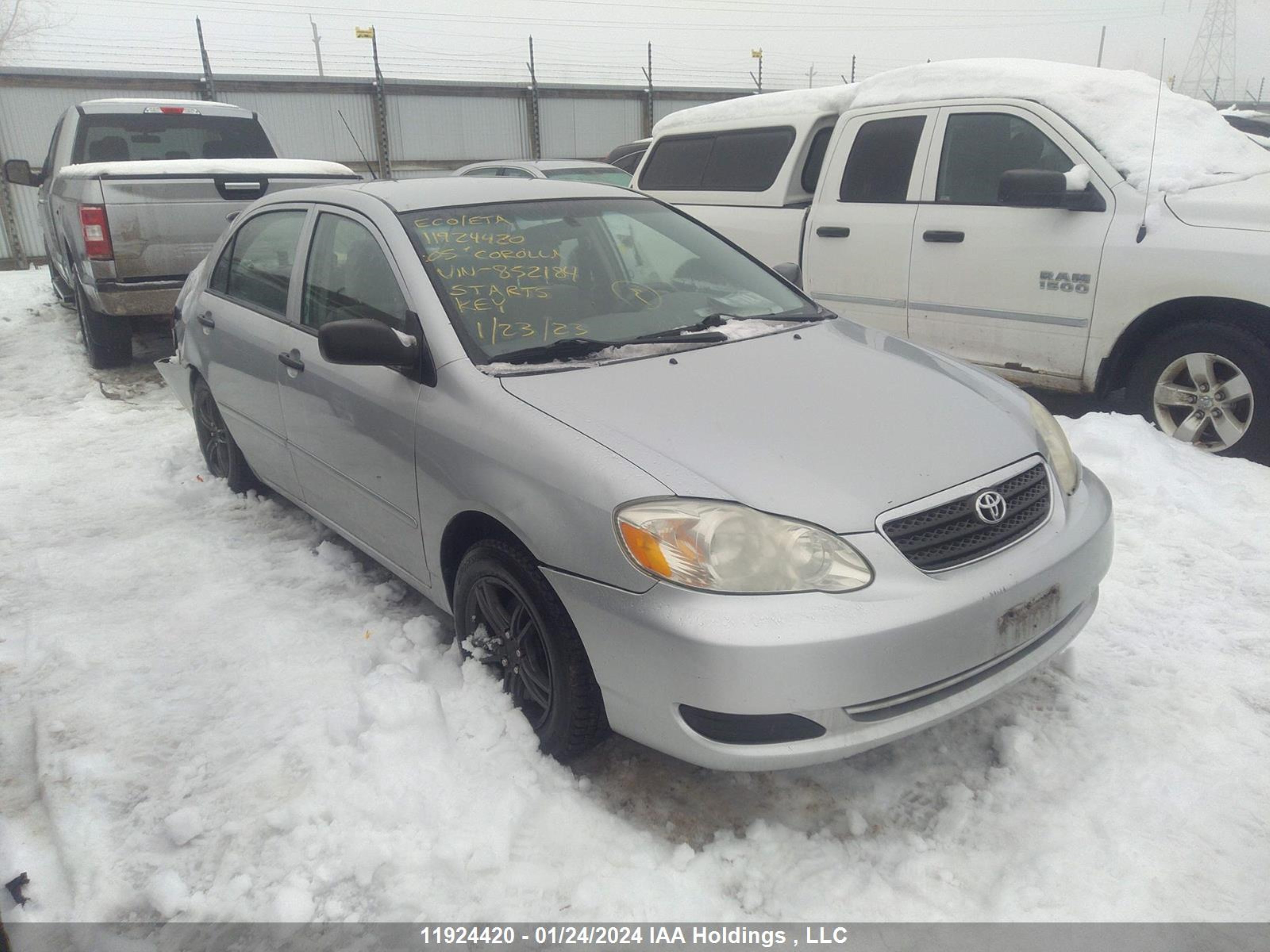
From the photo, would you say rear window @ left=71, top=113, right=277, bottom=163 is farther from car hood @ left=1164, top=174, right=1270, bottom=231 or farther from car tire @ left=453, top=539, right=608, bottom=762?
car hood @ left=1164, top=174, right=1270, bottom=231

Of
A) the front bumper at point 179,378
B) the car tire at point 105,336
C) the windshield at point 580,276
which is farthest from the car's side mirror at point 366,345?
the car tire at point 105,336

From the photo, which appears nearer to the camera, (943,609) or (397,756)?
(943,609)

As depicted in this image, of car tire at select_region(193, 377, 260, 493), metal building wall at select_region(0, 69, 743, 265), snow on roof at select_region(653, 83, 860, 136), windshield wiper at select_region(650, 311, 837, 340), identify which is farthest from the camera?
metal building wall at select_region(0, 69, 743, 265)

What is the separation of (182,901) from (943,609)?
77.6 inches

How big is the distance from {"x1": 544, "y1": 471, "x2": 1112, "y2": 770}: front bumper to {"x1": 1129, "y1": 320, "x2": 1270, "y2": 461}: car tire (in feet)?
9.05

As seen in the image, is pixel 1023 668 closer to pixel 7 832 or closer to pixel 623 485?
pixel 623 485

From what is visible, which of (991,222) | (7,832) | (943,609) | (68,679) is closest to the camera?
(943,609)

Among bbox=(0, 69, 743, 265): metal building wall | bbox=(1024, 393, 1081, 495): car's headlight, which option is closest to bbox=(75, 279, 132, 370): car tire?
bbox=(1024, 393, 1081, 495): car's headlight

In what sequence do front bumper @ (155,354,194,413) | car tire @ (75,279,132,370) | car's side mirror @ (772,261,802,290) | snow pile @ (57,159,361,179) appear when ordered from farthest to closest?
car tire @ (75,279,132,370) < snow pile @ (57,159,361,179) < front bumper @ (155,354,194,413) < car's side mirror @ (772,261,802,290)

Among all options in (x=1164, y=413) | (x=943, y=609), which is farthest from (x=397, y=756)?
(x=1164, y=413)

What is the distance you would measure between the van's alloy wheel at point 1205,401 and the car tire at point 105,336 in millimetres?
7186

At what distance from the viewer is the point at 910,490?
2406 mm

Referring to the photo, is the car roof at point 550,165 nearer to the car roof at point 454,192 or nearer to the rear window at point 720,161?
the rear window at point 720,161

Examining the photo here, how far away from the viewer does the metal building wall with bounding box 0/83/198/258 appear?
1459 centimetres
